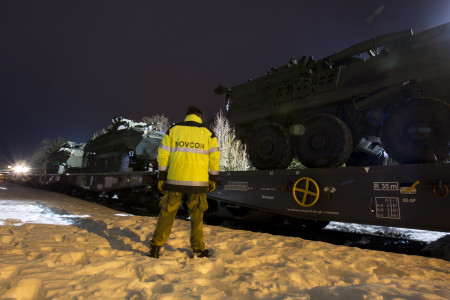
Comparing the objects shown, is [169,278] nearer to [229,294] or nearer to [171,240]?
[229,294]

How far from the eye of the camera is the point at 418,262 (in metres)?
3.18

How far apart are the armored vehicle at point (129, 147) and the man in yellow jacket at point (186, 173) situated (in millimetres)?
6795

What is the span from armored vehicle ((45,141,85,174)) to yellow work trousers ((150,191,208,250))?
12.7 meters

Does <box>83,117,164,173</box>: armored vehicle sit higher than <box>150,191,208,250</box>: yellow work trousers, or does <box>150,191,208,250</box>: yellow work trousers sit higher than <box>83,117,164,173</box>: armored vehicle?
<box>83,117,164,173</box>: armored vehicle

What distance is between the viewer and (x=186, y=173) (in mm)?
3264

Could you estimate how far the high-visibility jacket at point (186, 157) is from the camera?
3260mm

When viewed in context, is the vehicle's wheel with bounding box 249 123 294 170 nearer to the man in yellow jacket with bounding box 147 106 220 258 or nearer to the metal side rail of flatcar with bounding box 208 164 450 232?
the metal side rail of flatcar with bounding box 208 164 450 232

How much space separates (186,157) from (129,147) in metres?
7.43

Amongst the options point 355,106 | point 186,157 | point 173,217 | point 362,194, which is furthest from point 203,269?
point 355,106

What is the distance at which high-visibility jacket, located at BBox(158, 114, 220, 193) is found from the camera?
10.7 feet

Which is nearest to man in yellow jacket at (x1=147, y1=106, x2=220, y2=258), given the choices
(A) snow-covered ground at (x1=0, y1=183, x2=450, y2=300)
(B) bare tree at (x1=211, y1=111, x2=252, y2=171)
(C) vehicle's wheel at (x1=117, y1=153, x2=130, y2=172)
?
(A) snow-covered ground at (x1=0, y1=183, x2=450, y2=300)

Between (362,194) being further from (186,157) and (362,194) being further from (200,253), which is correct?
(186,157)

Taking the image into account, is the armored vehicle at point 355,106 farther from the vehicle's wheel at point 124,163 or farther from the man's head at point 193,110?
the vehicle's wheel at point 124,163

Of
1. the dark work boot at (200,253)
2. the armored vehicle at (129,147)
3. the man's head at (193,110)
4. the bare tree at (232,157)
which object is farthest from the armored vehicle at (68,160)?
the dark work boot at (200,253)
